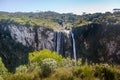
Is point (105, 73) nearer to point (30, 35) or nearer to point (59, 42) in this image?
point (59, 42)

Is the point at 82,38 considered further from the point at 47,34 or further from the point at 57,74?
the point at 57,74

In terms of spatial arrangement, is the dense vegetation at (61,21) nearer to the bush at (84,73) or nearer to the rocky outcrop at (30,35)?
the rocky outcrop at (30,35)

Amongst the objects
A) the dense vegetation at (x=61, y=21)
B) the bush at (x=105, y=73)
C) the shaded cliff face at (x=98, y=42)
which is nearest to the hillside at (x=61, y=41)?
the shaded cliff face at (x=98, y=42)

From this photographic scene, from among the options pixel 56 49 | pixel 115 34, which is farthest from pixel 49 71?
pixel 56 49

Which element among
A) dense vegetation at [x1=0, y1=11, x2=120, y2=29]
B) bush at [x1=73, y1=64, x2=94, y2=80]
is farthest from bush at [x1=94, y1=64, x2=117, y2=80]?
dense vegetation at [x1=0, y1=11, x2=120, y2=29]

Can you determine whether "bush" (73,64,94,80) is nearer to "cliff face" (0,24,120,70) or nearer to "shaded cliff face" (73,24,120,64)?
"shaded cliff face" (73,24,120,64)

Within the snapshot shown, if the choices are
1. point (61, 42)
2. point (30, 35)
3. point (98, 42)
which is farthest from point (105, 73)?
point (30, 35)
